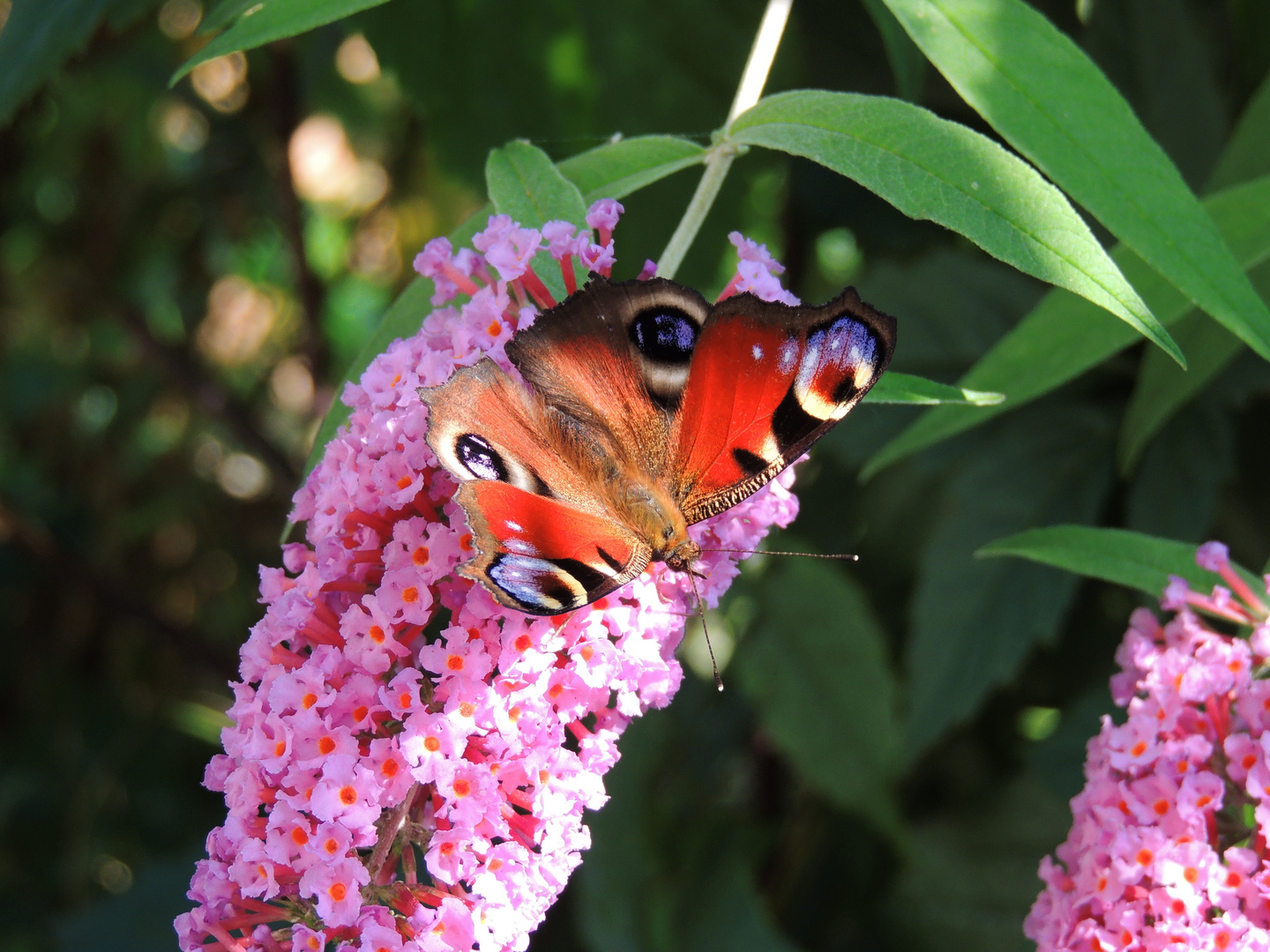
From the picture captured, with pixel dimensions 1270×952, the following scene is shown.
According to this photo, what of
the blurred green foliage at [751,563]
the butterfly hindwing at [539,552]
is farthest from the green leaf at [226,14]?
the butterfly hindwing at [539,552]

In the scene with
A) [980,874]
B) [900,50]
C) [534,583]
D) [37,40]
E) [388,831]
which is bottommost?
[388,831]

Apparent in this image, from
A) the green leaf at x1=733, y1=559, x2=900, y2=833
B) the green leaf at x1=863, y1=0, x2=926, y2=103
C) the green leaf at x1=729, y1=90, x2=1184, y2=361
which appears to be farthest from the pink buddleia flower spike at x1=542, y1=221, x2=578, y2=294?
the green leaf at x1=733, y1=559, x2=900, y2=833

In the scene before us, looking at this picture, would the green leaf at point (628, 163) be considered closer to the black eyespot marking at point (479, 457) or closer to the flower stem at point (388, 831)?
the black eyespot marking at point (479, 457)

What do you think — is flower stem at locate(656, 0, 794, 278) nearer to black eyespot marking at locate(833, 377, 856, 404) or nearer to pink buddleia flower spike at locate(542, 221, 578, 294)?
pink buddleia flower spike at locate(542, 221, 578, 294)

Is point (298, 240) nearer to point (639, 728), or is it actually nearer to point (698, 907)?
point (639, 728)

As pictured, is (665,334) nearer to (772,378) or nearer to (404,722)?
(772,378)

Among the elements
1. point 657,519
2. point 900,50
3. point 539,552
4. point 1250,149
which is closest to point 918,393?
point 657,519
